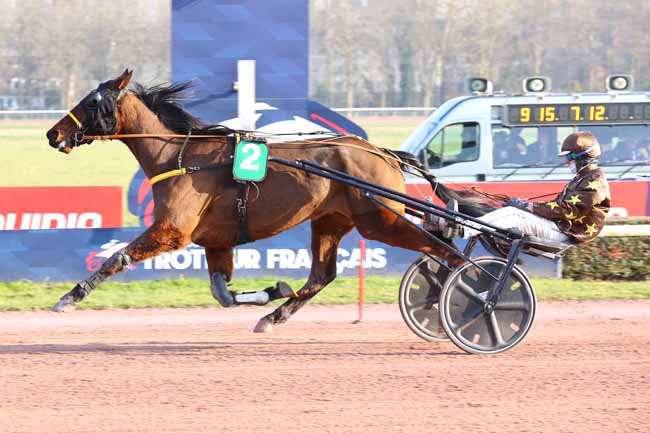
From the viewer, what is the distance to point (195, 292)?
9789 mm

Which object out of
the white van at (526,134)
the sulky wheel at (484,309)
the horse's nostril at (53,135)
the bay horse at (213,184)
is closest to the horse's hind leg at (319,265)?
the bay horse at (213,184)

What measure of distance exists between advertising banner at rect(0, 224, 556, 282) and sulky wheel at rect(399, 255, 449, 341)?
3311mm

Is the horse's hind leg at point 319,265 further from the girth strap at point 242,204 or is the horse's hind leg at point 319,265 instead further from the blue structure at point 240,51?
the blue structure at point 240,51

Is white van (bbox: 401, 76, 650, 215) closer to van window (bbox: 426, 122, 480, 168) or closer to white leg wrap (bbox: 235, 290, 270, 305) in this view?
van window (bbox: 426, 122, 480, 168)

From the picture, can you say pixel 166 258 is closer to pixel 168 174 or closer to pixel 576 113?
pixel 168 174

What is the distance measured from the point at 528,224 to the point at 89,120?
3180 mm

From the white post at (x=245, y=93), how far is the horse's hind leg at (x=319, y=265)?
345cm

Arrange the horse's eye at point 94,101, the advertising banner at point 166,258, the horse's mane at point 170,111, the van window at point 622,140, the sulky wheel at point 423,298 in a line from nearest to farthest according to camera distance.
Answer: the horse's eye at point 94,101 < the horse's mane at point 170,111 < the sulky wheel at point 423,298 < the advertising banner at point 166,258 < the van window at point 622,140

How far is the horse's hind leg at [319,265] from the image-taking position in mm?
7176

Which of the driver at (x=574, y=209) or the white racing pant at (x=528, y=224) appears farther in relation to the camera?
the white racing pant at (x=528, y=224)

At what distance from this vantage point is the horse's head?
6.68m

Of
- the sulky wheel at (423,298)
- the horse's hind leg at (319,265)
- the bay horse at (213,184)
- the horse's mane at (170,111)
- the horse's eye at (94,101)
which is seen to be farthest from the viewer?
the horse's hind leg at (319,265)

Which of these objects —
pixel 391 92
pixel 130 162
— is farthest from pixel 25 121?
pixel 391 92

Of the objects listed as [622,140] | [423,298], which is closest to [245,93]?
[423,298]
